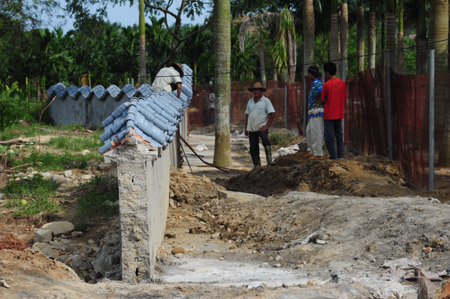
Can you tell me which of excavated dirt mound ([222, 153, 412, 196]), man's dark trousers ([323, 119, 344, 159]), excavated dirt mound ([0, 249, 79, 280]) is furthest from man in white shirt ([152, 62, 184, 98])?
excavated dirt mound ([0, 249, 79, 280])

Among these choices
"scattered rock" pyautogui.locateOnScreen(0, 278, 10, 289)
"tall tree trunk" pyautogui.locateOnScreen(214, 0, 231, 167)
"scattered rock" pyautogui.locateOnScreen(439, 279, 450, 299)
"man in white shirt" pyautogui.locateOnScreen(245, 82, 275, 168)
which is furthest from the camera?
"tall tree trunk" pyautogui.locateOnScreen(214, 0, 231, 167)

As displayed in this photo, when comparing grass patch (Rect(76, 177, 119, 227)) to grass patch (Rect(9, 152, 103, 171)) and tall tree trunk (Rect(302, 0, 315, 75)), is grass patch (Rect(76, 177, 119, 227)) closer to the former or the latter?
grass patch (Rect(9, 152, 103, 171))

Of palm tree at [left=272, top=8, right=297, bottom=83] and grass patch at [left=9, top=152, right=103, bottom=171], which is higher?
palm tree at [left=272, top=8, right=297, bottom=83]

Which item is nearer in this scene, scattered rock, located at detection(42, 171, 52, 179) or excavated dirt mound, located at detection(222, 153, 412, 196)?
excavated dirt mound, located at detection(222, 153, 412, 196)

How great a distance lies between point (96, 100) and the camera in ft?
72.4

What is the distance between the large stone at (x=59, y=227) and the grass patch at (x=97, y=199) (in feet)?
0.45

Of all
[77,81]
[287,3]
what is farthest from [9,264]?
[77,81]

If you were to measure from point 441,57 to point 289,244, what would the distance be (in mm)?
8715

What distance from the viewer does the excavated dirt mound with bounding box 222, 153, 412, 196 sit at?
9031 millimetres

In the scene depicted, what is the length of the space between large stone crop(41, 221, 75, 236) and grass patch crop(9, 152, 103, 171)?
4278mm

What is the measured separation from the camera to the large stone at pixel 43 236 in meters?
7.38

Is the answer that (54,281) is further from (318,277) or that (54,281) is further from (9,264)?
(318,277)

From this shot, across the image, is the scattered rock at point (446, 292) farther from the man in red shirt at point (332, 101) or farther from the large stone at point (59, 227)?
the man in red shirt at point (332, 101)

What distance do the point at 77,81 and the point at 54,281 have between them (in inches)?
1457
